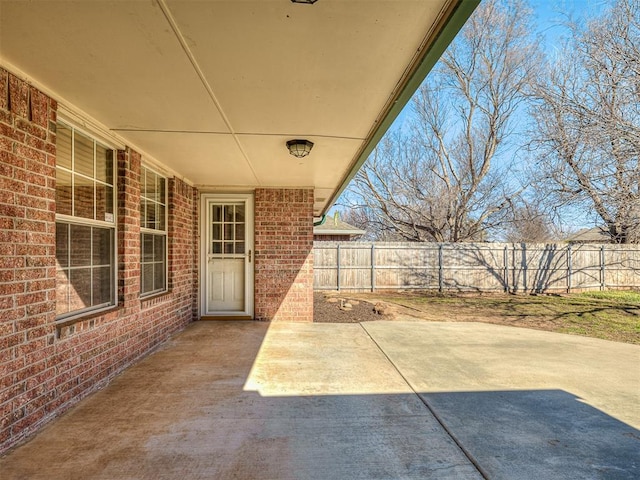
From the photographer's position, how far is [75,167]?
3.35m

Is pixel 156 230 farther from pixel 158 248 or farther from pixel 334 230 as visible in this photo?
pixel 334 230

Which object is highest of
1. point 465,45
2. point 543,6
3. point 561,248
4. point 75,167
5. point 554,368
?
point 465,45

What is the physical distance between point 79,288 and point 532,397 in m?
4.43

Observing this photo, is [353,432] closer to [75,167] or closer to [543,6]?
[75,167]

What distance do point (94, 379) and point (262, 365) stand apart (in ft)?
5.40

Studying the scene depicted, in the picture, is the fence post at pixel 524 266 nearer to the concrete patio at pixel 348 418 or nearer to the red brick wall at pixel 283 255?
the concrete patio at pixel 348 418

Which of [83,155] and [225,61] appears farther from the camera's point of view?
[83,155]

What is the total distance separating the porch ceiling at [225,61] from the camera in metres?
1.91

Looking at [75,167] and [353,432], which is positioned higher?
[75,167]

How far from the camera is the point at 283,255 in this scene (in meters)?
6.55

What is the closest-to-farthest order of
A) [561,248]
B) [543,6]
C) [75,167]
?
1. [75,167]
2. [543,6]
3. [561,248]

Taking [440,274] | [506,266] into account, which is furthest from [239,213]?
[506,266]

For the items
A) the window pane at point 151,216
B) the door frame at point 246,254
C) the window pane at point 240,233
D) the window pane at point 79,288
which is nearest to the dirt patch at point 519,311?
the door frame at point 246,254

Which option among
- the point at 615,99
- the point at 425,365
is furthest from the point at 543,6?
the point at 425,365
